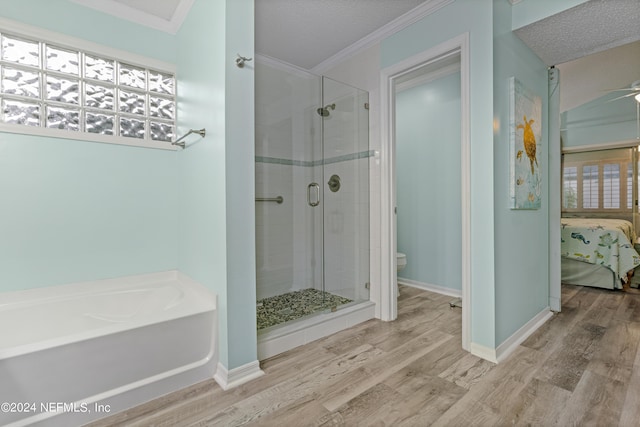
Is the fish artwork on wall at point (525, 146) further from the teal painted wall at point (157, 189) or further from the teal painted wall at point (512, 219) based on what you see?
the teal painted wall at point (157, 189)

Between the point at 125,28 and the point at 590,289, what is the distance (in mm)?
5318

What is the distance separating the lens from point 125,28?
2223 mm

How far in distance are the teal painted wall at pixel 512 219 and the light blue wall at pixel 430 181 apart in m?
0.80

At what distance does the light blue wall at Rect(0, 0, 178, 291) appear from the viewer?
6.05 ft

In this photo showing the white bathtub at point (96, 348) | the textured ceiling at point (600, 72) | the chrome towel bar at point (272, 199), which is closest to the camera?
the white bathtub at point (96, 348)

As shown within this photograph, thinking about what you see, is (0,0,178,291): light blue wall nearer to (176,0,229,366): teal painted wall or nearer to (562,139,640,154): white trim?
(176,0,229,366): teal painted wall

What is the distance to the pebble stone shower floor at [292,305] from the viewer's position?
2.37 meters

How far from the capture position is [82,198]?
6.73 feet

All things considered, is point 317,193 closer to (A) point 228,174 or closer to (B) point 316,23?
(A) point 228,174

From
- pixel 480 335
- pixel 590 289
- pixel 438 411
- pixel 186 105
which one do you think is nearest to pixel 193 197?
pixel 186 105

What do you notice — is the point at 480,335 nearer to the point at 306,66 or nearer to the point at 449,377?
the point at 449,377

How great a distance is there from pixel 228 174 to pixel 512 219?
6.35 ft

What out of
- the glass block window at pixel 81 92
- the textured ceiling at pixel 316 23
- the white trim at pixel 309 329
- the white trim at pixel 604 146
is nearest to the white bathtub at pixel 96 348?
the white trim at pixel 309 329

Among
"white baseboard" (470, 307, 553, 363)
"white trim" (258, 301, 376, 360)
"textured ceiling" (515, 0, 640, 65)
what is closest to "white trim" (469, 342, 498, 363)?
"white baseboard" (470, 307, 553, 363)
